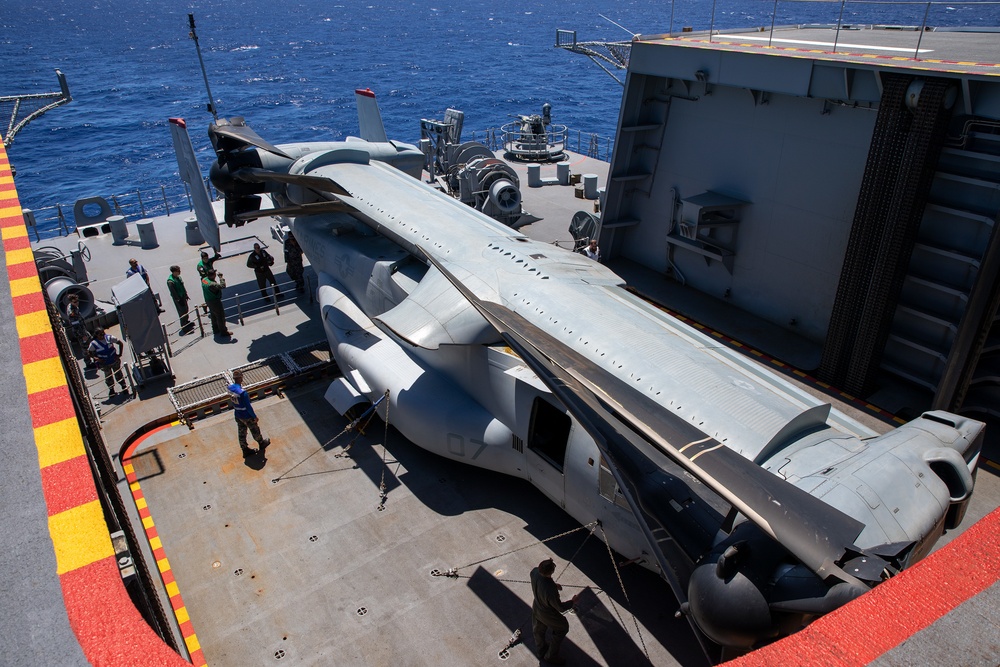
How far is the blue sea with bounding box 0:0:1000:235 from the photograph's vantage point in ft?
162

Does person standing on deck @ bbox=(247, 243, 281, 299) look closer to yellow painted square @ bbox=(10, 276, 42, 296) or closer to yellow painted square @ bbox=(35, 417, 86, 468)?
yellow painted square @ bbox=(10, 276, 42, 296)

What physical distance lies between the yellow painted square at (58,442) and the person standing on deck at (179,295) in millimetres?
13104

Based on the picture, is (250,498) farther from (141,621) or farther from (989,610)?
(989,610)

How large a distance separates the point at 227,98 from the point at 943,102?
74.5 meters

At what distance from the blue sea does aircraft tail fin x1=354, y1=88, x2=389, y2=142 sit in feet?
27.0

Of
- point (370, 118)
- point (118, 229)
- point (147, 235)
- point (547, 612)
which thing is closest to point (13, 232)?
point (547, 612)

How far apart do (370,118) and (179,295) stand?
830cm

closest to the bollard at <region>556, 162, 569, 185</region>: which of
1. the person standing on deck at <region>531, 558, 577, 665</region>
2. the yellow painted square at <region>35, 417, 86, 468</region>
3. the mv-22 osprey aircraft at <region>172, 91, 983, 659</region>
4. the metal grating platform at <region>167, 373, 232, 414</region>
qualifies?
the mv-22 osprey aircraft at <region>172, 91, 983, 659</region>

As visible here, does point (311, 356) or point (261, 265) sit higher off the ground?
point (261, 265)

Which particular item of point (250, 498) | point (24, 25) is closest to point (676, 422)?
point (250, 498)

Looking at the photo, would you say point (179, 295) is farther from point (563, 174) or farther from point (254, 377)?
point (563, 174)

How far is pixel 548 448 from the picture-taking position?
10.3m

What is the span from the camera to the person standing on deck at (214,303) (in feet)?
53.3

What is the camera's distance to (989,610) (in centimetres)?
328
